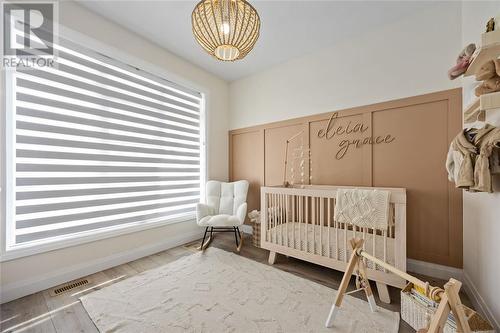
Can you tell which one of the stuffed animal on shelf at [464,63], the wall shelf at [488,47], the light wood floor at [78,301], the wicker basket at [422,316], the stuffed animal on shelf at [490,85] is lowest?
the light wood floor at [78,301]

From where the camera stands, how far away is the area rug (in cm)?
138

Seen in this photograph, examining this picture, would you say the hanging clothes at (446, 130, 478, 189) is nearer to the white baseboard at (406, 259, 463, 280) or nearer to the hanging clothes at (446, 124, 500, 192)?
the hanging clothes at (446, 124, 500, 192)

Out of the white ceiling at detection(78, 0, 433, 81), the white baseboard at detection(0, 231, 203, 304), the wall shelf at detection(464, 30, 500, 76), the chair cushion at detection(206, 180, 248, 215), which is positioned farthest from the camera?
the chair cushion at detection(206, 180, 248, 215)

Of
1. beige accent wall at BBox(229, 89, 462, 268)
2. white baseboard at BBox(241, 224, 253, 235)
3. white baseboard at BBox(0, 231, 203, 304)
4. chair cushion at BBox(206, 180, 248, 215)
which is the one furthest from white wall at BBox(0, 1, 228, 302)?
beige accent wall at BBox(229, 89, 462, 268)

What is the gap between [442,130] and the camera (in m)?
1.97

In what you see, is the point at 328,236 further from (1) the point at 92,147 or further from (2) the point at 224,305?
(1) the point at 92,147

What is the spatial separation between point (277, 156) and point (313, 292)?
1861 mm

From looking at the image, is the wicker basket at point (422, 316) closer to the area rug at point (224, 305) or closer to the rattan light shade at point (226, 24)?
the area rug at point (224, 305)

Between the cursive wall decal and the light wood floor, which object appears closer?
the light wood floor

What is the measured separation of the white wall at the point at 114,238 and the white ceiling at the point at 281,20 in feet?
0.42

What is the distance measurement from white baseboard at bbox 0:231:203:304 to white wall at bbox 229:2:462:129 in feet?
7.78

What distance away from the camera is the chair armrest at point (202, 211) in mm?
2799

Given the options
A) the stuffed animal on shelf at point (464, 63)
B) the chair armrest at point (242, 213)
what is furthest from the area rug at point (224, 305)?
the stuffed animal on shelf at point (464, 63)

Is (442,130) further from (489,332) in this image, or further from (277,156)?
(277,156)
